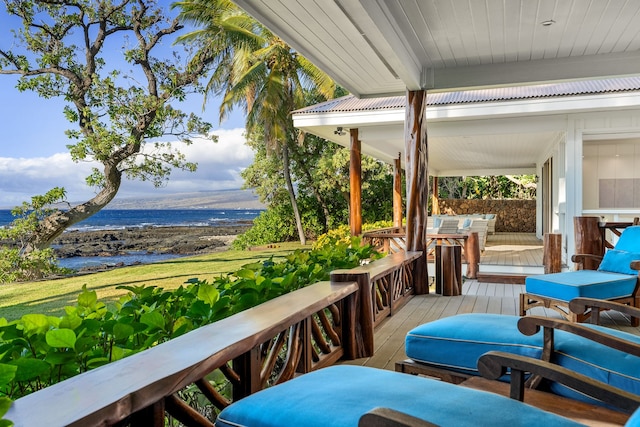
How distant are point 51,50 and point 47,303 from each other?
8.20 m

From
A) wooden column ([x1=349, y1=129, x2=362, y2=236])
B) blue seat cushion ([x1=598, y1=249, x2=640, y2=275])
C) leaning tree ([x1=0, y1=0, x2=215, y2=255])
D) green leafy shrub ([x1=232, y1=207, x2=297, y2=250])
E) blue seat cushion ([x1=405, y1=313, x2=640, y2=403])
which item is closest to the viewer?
blue seat cushion ([x1=405, y1=313, x2=640, y2=403])

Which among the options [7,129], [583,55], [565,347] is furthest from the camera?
[7,129]

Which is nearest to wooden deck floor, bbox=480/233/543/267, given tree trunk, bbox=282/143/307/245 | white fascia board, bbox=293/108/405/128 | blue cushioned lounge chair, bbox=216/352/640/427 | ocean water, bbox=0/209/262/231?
white fascia board, bbox=293/108/405/128

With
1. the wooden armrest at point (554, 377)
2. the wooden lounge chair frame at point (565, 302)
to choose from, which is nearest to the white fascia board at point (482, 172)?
the wooden lounge chair frame at point (565, 302)

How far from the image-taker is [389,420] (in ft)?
3.60

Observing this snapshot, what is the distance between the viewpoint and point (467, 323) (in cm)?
239

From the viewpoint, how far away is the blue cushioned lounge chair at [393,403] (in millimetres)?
1305

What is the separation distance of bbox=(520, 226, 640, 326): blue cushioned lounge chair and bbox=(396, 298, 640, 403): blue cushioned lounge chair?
5.48ft

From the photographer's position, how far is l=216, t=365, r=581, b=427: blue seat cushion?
1303 mm

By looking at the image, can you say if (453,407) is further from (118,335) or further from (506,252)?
(506,252)

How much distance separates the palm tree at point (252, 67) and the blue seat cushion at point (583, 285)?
41.0 ft

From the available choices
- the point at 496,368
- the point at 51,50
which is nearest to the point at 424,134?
the point at 496,368

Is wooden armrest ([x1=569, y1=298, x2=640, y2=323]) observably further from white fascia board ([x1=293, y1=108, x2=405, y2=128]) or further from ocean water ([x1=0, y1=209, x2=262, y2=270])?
ocean water ([x1=0, y1=209, x2=262, y2=270])

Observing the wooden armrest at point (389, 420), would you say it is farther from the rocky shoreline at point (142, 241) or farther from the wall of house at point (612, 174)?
the rocky shoreline at point (142, 241)
